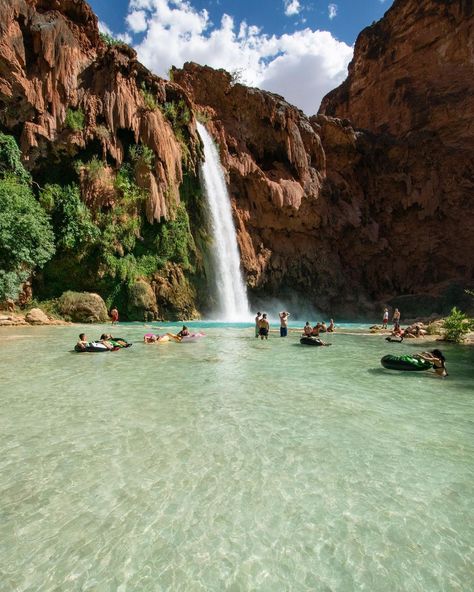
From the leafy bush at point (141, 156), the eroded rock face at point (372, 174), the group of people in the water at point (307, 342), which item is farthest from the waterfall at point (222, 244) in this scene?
the group of people in the water at point (307, 342)

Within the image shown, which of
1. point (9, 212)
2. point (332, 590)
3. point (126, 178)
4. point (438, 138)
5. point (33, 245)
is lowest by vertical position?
point (332, 590)

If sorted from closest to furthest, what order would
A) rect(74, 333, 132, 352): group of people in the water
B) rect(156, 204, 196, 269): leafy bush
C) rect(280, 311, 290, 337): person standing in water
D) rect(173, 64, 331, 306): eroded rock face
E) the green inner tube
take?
1. the green inner tube
2. rect(74, 333, 132, 352): group of people in the water
3. rect(280, 311, 290, 337): person standing in water
4. rect(156, 204, 196, 269): leafy bush
5. rect(173, 64, 331, 306): eroded rock face

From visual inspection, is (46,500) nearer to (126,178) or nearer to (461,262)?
(126,178)

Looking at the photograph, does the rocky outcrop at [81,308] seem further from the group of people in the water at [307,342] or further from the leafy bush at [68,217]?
the leafy bush at [68,217]

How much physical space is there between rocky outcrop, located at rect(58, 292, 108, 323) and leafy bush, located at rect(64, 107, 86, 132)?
1045cm

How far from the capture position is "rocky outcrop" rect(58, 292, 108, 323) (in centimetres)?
2267

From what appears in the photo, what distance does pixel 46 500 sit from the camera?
3.74m

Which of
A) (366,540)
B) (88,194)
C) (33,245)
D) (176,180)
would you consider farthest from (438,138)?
(366,540)

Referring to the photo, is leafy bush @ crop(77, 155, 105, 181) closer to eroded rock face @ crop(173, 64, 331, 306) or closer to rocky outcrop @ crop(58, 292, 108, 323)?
rocky outcrop @ crop(58, 292, 108, 323)

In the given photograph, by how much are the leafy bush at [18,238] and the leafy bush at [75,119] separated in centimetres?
501

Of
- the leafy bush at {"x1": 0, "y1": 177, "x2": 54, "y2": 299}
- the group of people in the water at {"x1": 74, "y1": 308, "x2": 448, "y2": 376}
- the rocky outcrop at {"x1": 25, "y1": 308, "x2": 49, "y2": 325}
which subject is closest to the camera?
the group of people in the water at {"x1": 74, "y1": 308, "x2": 448, "y2": 376}

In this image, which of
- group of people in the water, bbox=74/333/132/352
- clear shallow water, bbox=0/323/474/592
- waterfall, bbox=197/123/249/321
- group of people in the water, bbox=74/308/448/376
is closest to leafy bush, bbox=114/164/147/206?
waterfall, bbox=197/123/249/321

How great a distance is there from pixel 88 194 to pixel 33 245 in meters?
5.00

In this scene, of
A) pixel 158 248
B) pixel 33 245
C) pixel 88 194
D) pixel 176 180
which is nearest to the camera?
pixel 33 245
